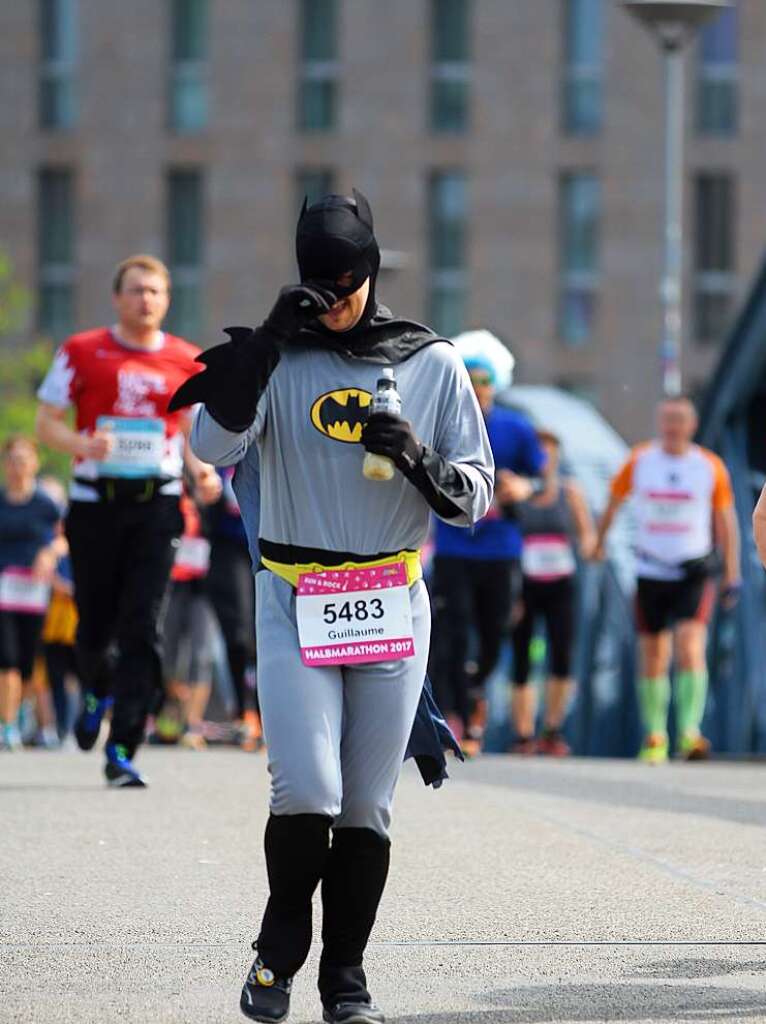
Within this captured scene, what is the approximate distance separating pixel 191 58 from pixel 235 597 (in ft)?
123

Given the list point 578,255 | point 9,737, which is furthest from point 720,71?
point 9,737

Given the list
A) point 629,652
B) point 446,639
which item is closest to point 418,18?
point 629,652

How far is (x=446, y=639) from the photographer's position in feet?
47.6

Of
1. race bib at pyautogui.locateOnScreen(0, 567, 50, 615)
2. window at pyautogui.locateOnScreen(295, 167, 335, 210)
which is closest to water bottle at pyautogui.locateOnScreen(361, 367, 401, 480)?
race bib at pyautogui.locateOnScreen(0, 567, 50, 615)

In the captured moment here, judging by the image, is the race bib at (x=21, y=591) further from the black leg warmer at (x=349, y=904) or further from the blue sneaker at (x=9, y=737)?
the black leg warmer at (x=349, y=904)

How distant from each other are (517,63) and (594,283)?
4186 mm

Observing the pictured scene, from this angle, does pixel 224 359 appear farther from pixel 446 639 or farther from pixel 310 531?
pixel 446 639

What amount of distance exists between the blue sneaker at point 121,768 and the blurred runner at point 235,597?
4.30m

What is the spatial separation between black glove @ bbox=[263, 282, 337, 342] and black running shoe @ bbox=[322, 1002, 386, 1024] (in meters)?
1.41

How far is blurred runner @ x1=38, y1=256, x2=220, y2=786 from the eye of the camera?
10867 millimetres

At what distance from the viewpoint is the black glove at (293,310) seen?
594 cm

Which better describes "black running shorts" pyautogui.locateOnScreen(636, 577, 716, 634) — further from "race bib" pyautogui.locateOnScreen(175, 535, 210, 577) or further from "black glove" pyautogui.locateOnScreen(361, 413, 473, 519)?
"black glove" pyautogui.locateOnScreen(361, 413, 473, 519)

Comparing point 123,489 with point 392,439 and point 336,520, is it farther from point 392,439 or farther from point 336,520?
point 392,439

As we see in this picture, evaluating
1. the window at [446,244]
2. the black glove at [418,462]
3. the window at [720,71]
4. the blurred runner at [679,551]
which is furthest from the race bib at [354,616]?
the window at [446,244]
